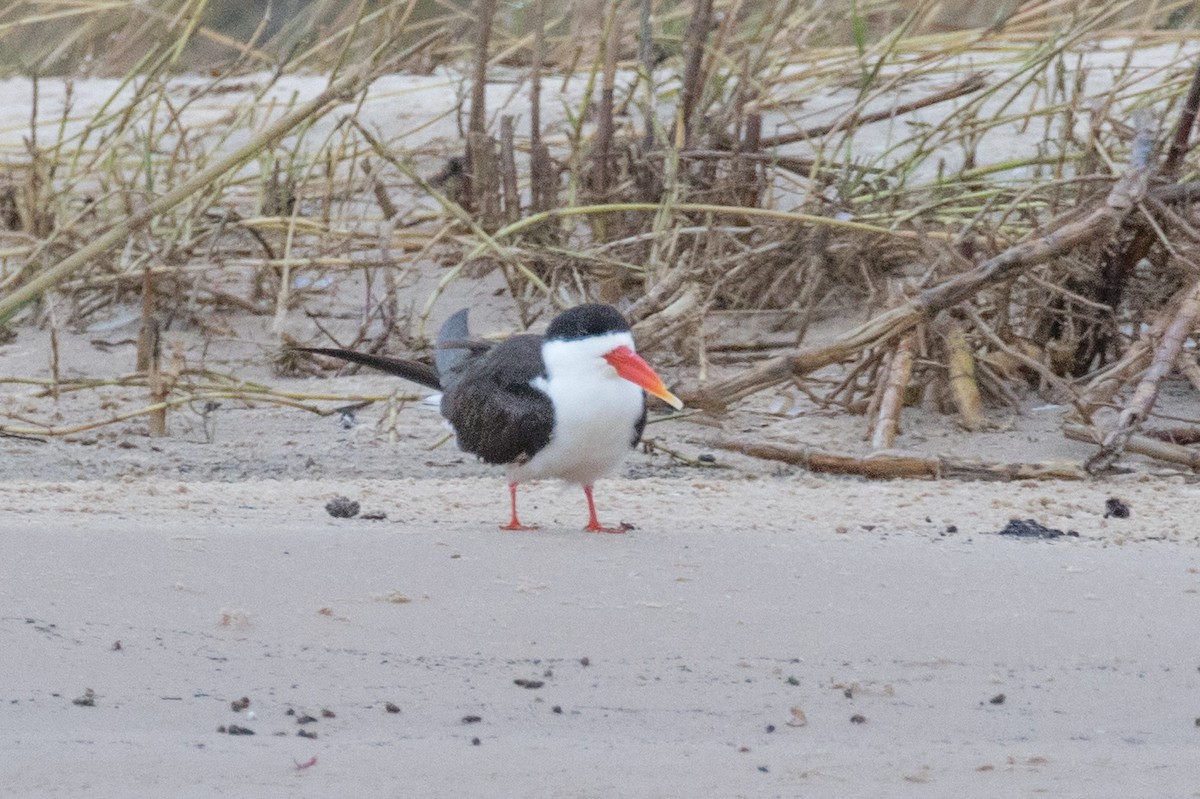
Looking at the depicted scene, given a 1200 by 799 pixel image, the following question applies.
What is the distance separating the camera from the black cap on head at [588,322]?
12.1ft

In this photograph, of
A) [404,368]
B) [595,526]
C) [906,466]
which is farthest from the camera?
[404,368]

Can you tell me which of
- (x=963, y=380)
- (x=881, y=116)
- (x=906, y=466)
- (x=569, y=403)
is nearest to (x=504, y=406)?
(x=569, y=403)

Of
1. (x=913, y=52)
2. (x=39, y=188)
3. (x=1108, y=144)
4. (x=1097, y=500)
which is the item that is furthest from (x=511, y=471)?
(x=913, y=52)

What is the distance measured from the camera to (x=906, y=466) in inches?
168

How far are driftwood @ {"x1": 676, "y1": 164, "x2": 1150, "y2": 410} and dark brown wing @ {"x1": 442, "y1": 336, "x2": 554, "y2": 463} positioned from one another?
848 millimetres

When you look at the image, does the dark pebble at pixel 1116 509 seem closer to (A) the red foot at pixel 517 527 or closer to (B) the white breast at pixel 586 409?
(B) the white breast at pixel 586 409

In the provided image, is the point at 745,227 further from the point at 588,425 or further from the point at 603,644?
the point at 603,644

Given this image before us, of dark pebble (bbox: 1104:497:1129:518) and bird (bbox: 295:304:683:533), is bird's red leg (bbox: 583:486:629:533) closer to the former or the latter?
bird (bbox: 295:304:683:533)

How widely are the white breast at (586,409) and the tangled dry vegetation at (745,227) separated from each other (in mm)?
868

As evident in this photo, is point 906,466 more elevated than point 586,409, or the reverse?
point 586,409

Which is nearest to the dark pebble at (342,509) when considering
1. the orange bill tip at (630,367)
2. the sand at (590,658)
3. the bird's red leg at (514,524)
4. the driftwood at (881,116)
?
the sand at (590,658)

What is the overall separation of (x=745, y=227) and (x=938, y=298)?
148cm

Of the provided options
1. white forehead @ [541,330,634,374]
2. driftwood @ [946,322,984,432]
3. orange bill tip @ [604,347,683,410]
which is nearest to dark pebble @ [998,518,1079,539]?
orange bill tip @ [604,347,683,410]

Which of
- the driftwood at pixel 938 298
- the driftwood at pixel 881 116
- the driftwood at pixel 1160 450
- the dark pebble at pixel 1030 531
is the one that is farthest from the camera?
the driftwood at pixel 881 116
